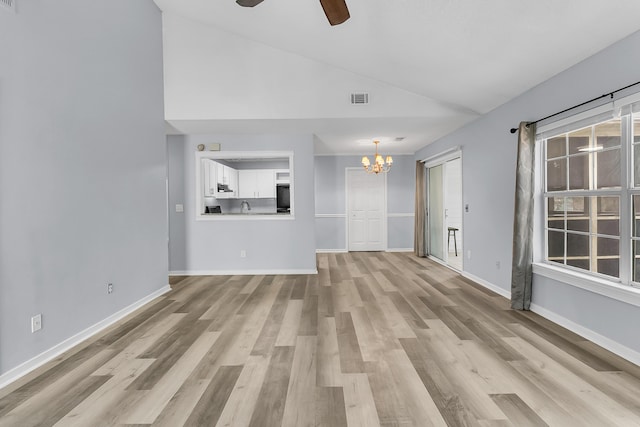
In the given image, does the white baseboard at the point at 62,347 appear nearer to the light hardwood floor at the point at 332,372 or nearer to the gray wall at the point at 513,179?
the light hardwood floor at the point at 332,372

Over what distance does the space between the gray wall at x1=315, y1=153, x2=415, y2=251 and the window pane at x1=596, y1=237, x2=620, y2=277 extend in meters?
5.26

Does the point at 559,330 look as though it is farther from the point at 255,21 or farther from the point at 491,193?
the point at 255,21

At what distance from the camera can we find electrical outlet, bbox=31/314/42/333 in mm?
2502

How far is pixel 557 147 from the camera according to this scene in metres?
3.46

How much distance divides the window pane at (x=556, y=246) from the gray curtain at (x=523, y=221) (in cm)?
20

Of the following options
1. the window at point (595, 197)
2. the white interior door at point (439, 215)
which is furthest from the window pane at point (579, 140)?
the white interior door at point (439, 215)

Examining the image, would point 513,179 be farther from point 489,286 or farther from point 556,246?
point 489,286

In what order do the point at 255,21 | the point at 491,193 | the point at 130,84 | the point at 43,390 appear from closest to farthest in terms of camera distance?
the point at 43,390
the point at 130,84
the point at 255,21
the point at 491,193

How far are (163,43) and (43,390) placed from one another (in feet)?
14.3

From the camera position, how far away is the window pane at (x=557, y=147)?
3367mm

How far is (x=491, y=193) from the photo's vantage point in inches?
177

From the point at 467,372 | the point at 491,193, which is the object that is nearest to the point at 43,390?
the point at 467,372

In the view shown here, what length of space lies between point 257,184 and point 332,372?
5.54 m

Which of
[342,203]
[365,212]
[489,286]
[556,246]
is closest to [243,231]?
[342,203]
